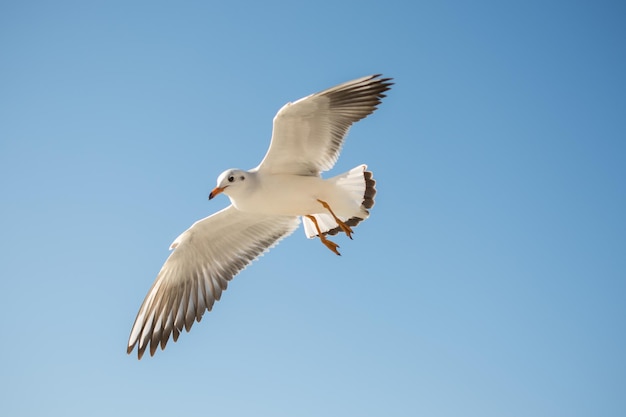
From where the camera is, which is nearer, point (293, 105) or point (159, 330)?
point (293, 105)

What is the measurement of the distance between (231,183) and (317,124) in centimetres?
99

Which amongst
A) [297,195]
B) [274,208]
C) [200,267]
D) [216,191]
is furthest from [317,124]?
[200,267]

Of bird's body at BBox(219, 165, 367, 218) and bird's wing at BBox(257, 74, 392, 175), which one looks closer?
bird's wing at BBox(257, 74, 392, 175)

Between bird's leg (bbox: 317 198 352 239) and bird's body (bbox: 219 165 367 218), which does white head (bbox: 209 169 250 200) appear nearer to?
bird's body (bbox: 219 165 367 218)

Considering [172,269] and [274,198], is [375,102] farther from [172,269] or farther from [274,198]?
[172,269]

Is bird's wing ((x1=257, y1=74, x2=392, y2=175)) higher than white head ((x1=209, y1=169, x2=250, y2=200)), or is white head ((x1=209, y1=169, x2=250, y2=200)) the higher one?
bird's wing ((x1=257, y1=74, x2=392, y2=175))

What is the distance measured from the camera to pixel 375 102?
20.9ft

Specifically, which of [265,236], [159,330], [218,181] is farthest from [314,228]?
[159,330]

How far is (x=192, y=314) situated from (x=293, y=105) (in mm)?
2676

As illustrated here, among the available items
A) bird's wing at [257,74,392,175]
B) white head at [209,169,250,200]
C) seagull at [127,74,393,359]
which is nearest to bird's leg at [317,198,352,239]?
seagull at [127,74,393,359]

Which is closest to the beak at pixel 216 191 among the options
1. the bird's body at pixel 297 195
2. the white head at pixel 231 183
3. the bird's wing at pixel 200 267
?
the white head at pixel 231 183

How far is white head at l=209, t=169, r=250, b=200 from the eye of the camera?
20.6 feet

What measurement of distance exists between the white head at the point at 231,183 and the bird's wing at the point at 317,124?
0.43m

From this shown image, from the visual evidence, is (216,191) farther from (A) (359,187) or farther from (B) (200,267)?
(B) (200,267)
